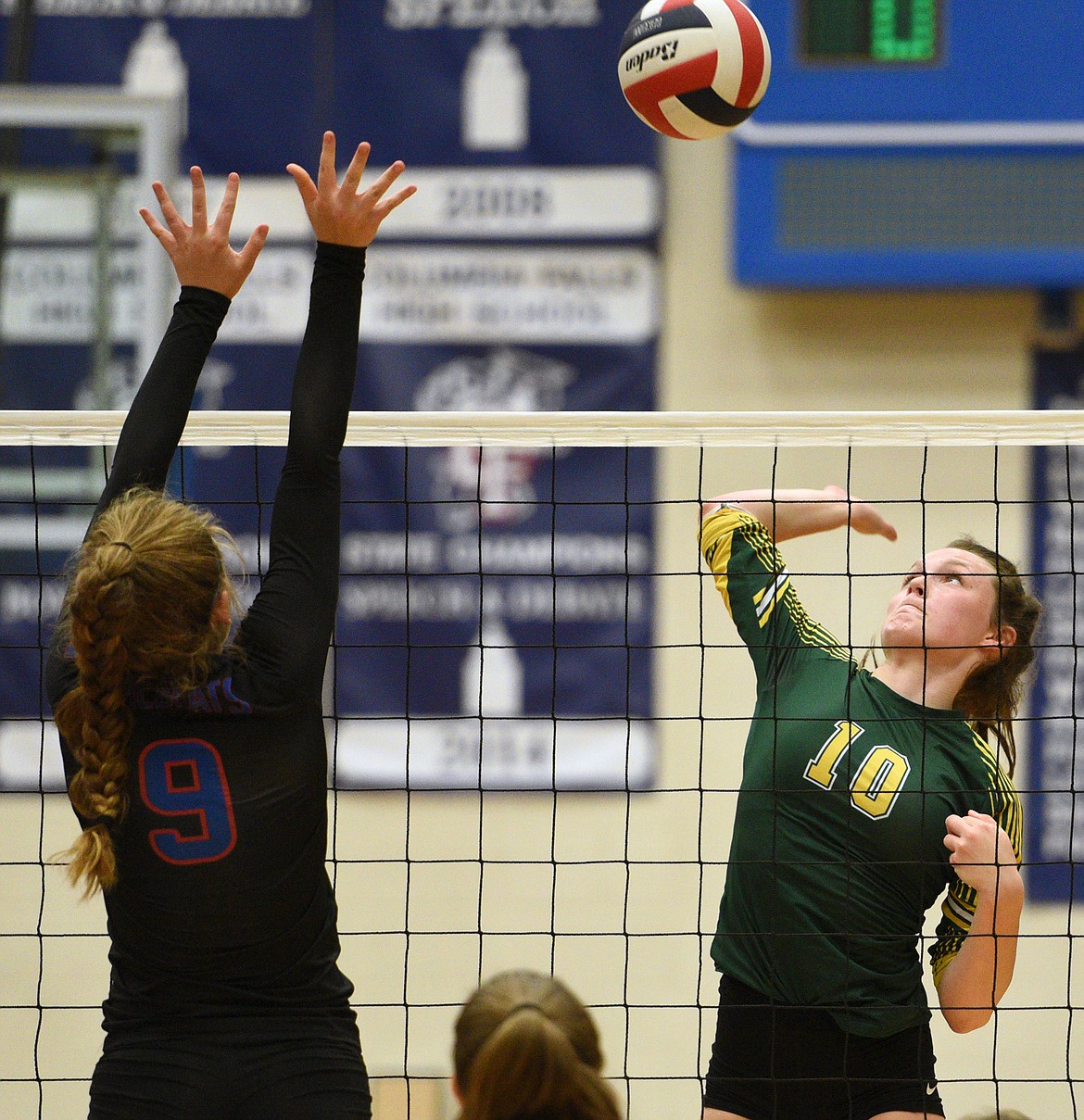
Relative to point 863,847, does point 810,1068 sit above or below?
Result: below

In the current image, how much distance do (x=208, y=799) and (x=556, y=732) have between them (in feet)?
11.4

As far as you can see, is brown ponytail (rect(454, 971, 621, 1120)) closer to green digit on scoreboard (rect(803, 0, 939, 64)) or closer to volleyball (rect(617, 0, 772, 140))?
volleyball (rect(617, 0, 772, 140))

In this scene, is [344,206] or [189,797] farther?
[344,206]

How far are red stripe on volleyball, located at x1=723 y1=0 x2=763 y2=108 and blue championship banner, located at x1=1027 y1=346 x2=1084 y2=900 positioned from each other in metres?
2.70

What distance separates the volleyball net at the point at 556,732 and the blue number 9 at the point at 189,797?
136 inches

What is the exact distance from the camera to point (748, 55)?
9.67ft

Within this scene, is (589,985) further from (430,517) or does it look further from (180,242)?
(180,242)

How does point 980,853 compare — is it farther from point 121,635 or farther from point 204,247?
point 204,247

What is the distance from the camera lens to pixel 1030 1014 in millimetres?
5301

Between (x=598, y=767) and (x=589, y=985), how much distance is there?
0.79m

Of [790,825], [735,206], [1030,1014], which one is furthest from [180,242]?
[1030,1014]

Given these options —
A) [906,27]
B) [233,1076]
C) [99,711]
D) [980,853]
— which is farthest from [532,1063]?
[906,27]

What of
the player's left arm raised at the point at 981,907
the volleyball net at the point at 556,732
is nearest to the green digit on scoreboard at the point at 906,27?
the volleyball net at the point at 556,732

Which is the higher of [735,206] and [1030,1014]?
[735,206]
